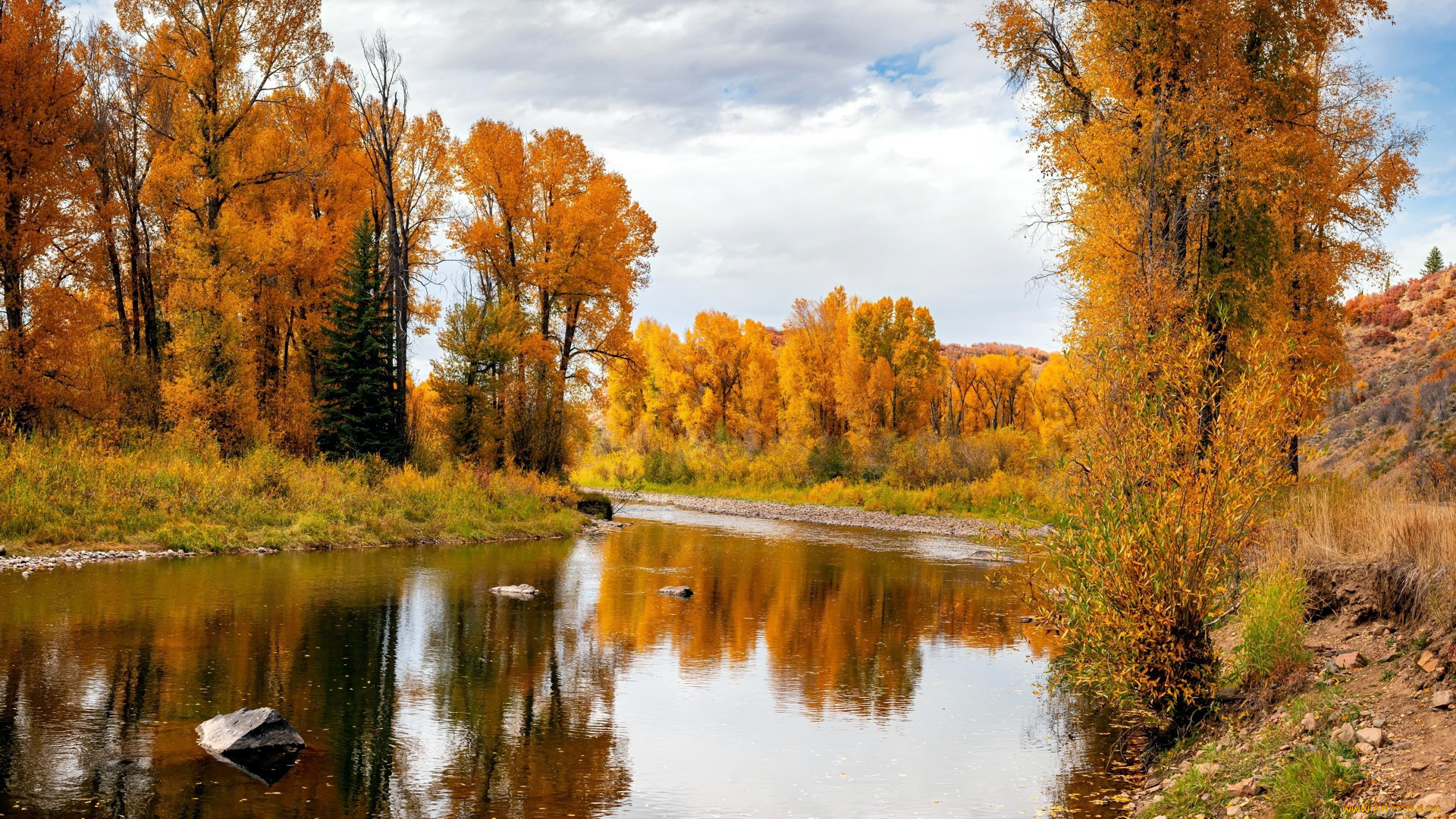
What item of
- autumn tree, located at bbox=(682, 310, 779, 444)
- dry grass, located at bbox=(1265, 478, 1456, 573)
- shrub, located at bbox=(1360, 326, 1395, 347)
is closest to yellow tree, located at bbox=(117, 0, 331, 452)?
dry grass, located at bbox=(1265, 478, 1456, 573)

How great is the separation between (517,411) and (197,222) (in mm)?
11367

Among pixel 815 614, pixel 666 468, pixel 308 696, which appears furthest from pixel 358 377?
pixel 666 468

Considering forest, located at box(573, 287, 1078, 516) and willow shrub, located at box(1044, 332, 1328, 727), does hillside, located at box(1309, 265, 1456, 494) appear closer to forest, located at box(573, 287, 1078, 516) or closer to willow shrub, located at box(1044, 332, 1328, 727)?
willow shrub, located at box(1044, 332, 1328, 727)

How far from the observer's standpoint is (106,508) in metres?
20.0

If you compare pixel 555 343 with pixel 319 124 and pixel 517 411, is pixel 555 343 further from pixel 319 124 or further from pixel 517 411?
pixel 319 124

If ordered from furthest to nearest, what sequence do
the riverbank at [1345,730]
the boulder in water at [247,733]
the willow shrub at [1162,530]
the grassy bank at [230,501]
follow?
1. the grassy bank at [230,501]
2. the willow shrub at [1162,530]
3. the boulder in water at [247,733]
4. the riverbank at [1345,730]

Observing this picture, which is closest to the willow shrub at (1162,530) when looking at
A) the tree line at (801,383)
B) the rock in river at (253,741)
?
the rock in river at (253,741)

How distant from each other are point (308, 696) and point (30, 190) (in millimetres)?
19493

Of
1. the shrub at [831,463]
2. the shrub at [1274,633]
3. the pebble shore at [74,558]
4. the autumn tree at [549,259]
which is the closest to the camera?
the shrub at [1274,633]

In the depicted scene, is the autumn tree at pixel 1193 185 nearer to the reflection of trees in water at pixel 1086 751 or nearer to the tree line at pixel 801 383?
the reflection of trees in water at pixel 1086 751

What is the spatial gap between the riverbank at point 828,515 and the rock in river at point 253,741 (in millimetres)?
26879

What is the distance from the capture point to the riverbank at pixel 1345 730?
6172mm

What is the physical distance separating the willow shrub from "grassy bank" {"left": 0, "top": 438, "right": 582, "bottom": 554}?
60.0 feet

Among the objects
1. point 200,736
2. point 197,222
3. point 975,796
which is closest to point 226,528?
point 197,222
